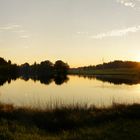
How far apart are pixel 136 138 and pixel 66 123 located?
3.89 meters

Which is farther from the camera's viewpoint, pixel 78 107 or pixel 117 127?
pixel 78 107

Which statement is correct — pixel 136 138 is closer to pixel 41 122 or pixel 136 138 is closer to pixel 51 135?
pixel 51 135

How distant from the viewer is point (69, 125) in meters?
14.8

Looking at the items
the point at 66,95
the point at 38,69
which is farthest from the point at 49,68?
the point at 66,95

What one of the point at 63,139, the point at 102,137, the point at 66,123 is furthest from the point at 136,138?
the point at 66,123

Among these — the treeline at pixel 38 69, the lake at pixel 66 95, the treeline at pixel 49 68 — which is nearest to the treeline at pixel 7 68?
the treeline at pixel 38 69

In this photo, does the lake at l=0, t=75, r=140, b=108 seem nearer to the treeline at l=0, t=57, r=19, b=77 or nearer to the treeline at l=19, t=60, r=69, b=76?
the treeline at l=0, t=57, r=19, b=77

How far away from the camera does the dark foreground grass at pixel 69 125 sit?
12.3 meters

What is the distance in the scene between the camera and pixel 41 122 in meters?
15.2

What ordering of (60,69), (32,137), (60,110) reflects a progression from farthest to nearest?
(60,69), (60,110), (32,137)

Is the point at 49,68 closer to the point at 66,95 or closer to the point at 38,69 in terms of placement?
the point at 38,69

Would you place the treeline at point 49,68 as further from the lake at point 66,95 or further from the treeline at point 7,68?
the lake at point 66,95

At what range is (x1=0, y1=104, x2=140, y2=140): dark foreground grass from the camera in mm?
12258

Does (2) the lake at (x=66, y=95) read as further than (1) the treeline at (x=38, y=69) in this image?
No
